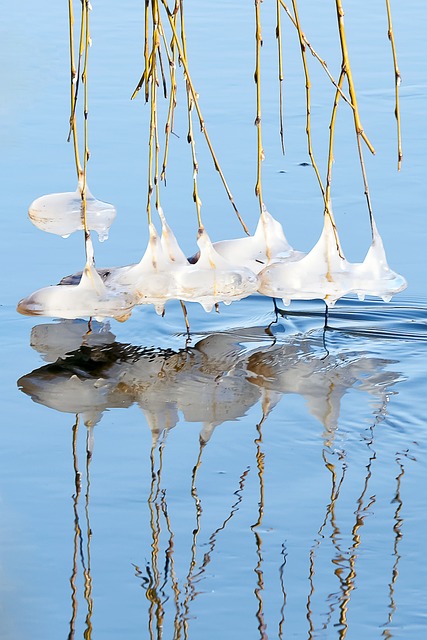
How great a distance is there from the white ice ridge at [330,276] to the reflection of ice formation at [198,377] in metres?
0.28

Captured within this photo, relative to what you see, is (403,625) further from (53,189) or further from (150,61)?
(53,189)

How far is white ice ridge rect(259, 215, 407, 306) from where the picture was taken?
6.70 feet

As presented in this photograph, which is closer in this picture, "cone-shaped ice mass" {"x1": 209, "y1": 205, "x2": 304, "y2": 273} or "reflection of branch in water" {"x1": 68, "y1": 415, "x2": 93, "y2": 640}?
"reflection of branch in water" {"x1": 68, "y1": 415, "x2": 93, "y2": 640}

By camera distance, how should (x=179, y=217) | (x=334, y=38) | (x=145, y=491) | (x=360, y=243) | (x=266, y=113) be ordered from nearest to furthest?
1. (x=145, y=491)
2. (x=360, y=243)
3. (x=179, y=217)
4. (x=266, y=113)
5. (x=334, y=38)

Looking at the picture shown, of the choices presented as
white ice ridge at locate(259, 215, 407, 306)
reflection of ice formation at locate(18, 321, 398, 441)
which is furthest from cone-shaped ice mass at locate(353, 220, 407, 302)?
reflection of ice formation at locate(18, 321, 398, 441)

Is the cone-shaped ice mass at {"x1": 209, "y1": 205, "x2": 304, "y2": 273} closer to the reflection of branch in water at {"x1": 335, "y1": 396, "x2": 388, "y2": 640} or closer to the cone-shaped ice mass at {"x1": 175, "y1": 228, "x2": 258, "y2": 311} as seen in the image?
the cone-shaped ice mass at {"x1": 175, "y1": 228, "x2": 258, "y2": 311}

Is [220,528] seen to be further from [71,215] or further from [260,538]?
[71,215]

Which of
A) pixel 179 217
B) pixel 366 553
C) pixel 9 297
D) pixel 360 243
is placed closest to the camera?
pixel 366 553

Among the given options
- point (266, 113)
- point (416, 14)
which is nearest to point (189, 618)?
point (266, 113)

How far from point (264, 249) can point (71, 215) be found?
43 cm

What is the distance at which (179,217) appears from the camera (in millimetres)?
3400

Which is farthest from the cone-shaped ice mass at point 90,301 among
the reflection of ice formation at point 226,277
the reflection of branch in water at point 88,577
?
the reflection of branch in water at point 88,577

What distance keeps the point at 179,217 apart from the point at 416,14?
3137 millimetres

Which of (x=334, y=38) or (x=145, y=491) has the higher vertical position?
(x=334, y=38)
